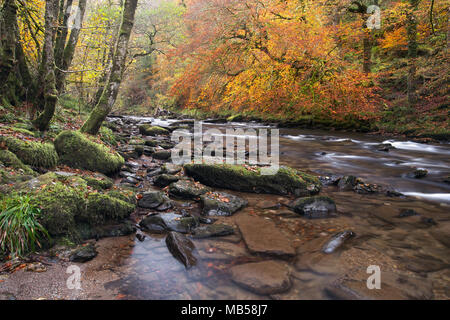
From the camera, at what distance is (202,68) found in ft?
38.7

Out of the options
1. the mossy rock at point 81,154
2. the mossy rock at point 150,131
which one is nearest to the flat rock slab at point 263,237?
the mossy rock at point 81,154

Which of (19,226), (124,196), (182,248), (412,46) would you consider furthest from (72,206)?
(412,46)

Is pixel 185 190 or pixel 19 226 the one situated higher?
pixel 19 226

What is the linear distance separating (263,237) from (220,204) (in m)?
1.23

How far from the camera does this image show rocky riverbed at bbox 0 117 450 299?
2.60 meters

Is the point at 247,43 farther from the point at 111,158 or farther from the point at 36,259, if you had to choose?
the point at 36,259

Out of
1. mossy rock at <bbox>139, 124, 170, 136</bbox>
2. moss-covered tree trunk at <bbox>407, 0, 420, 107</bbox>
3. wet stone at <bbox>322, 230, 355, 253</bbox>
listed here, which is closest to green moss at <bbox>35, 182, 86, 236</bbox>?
wet stone at <bbox>322, 230, 355, 253</bbox>

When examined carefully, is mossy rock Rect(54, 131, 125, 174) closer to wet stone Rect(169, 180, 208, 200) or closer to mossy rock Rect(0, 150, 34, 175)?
mossy rock Rect(0, 150, 34, 175)

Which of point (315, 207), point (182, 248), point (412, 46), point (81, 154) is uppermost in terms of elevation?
point (412, 46)

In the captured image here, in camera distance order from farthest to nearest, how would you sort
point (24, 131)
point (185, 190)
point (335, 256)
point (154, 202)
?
point (24, 131)
point (185, 190)
point (154, 202)
point (335, 256)

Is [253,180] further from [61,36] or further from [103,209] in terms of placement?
[61,36]

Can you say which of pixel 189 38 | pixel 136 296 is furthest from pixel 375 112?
pixel 136 296

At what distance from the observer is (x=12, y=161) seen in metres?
4.16

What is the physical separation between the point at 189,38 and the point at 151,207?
9.96 metres
